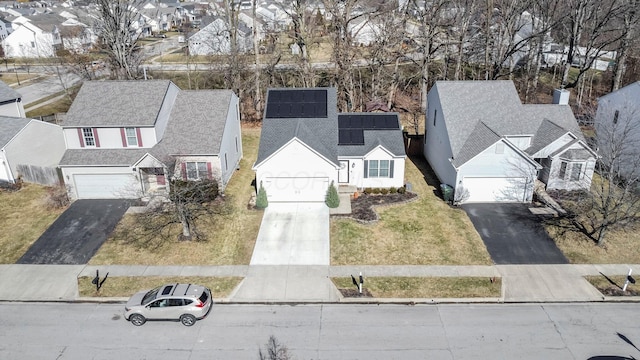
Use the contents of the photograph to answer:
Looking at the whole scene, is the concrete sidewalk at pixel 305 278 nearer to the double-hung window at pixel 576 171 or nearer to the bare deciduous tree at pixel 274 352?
the bare deciduous tree at pixel 274 352

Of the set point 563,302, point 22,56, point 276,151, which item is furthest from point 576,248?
point 22,56

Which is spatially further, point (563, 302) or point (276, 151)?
point (276, 151)

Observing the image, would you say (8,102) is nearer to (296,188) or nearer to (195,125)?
(195,125)

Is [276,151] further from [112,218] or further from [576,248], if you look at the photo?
[576,248]

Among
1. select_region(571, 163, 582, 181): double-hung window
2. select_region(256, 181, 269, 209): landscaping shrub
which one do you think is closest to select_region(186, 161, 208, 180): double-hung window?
select_region(256, 181, 269, 209): landscaping shrub

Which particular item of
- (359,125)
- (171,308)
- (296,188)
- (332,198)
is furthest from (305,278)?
(359,125)

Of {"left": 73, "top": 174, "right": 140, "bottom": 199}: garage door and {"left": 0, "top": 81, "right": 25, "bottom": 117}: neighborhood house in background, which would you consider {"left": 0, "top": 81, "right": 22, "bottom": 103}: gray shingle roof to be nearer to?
{"left": 0, "top": 81, "right": 25, "bottom": 117}: neighborhood house in background
